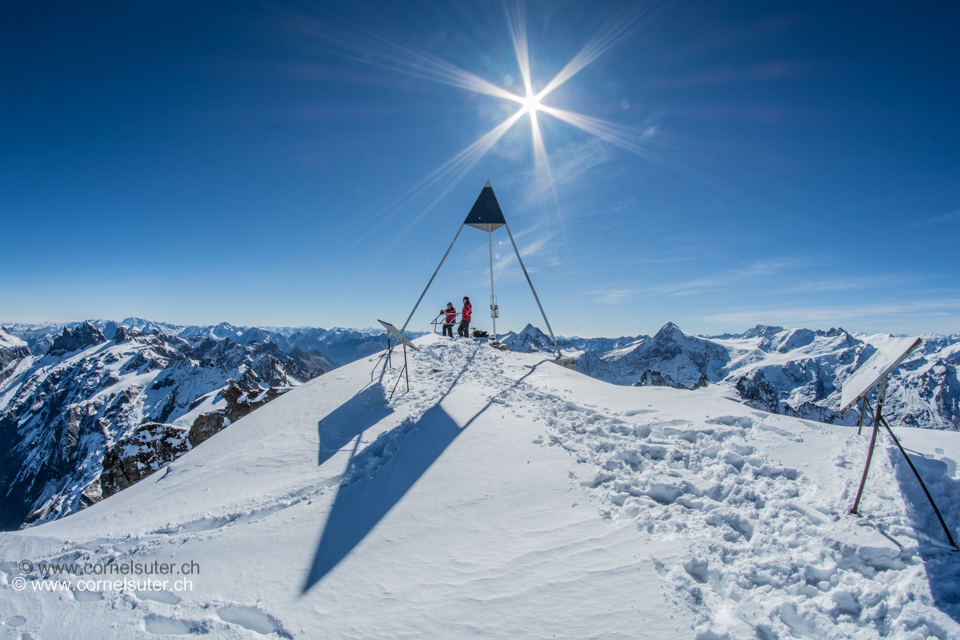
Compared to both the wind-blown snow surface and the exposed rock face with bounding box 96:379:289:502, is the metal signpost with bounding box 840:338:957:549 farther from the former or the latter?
the exposed rock face with bounding box 96:379:289:502

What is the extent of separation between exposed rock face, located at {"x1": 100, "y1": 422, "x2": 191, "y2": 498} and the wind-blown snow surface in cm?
919

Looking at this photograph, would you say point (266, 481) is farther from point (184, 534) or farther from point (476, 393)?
point (476, 393)

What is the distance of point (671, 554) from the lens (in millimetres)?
Result: 5102

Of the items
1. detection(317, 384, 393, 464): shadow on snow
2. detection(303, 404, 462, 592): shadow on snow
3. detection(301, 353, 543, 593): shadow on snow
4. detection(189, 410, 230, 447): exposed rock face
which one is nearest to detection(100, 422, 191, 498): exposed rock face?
detection(189, 410, 230, 447): exposed rock face

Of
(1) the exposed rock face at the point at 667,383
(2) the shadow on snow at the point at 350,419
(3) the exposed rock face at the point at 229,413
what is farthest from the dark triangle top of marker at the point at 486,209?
(3) the exposed rock face at the point at 229,413

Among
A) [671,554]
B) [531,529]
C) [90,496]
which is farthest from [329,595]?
[90,496]

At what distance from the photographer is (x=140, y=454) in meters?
17.6

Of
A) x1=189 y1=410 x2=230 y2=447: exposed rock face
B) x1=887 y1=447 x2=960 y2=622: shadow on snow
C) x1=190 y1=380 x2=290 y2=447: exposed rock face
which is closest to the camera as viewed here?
x1=887 y1=447 x2=960 y2=622: shadow on snow

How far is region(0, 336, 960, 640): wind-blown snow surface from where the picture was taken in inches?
170

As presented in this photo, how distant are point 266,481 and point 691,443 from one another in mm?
9304

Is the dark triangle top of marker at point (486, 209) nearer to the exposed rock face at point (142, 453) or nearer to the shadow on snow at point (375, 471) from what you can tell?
the shadow on snow at point (375, 471)

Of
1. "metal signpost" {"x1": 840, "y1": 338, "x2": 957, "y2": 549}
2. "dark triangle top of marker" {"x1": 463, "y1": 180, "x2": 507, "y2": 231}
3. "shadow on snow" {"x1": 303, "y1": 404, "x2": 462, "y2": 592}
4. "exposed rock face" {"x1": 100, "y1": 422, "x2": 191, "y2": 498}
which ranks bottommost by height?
"exposed rock face" {"x1": 100, "y1": 422, "x2": 191, "y2": 498}

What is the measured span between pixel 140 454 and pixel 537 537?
20.5 m

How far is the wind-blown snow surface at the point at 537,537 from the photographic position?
170 inches
